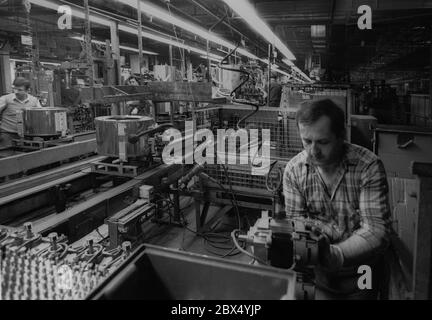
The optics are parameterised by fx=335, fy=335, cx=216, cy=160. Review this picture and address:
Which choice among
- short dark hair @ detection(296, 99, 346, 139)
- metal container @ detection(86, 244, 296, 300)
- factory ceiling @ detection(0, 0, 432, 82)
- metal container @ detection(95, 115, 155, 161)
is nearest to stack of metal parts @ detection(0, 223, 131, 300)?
metal container @ detection(86, 244, 296, 300)

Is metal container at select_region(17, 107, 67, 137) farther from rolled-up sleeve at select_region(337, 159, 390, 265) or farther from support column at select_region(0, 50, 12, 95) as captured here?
support column at select_region(0, 50, 12, 95)

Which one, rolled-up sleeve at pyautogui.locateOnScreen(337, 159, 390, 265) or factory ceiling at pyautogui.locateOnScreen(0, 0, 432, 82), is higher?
factory ceiling at pyautogui.locateOnScreen(0, 0, 432, 82)

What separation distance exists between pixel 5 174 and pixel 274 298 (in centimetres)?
323

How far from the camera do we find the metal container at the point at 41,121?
154 inches

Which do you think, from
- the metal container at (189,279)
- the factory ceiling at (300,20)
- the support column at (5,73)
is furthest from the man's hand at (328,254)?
the support column at (5,73)

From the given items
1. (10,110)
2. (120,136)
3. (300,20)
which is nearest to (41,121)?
(10,110)

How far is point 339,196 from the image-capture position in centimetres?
159

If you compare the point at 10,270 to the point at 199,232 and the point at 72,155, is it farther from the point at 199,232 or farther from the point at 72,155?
the point at 72,155

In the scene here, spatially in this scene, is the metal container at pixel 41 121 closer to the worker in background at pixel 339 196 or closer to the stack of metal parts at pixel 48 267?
the stack of metal parts at pixel 48 267

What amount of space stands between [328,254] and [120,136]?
2091 mm

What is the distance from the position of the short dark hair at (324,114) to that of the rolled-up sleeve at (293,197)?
0.30 meters

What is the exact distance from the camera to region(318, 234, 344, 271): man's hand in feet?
3.93

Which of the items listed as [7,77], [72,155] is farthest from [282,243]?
[7,77]

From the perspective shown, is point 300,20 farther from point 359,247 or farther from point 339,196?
point 359,247
